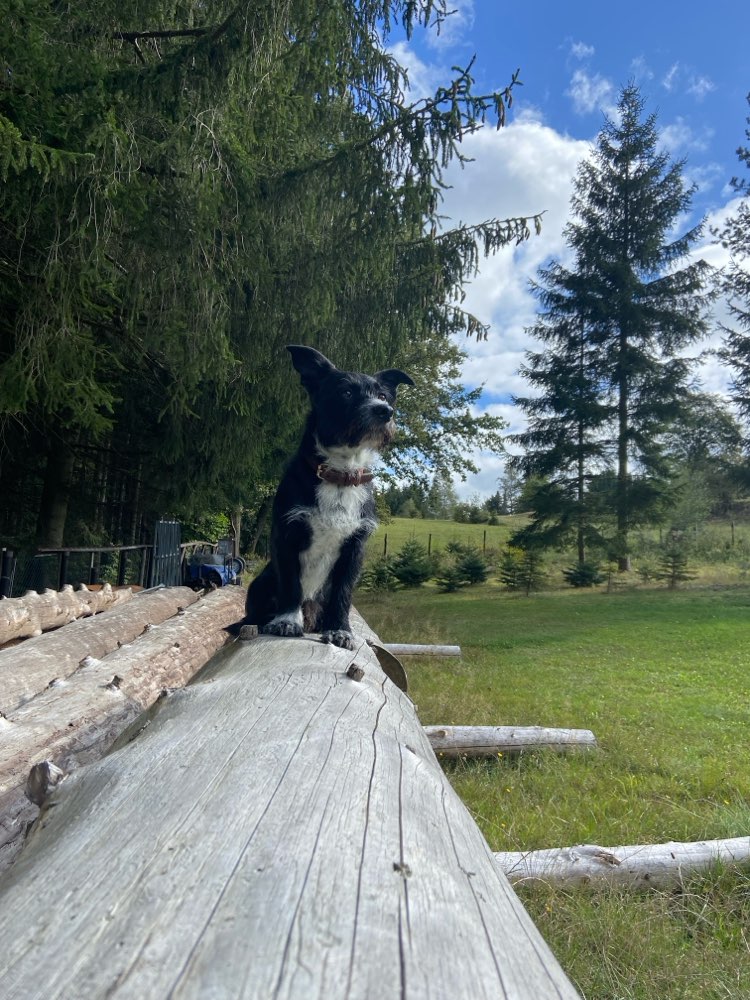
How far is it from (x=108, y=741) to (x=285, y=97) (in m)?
8.06

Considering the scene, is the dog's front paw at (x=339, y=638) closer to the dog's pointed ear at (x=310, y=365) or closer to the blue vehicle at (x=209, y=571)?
the dog's pointed ear at (x=310, y=365)

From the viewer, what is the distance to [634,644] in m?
12.6

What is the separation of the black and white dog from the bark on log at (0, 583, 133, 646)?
89.6 inches

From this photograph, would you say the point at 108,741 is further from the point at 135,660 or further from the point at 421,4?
the point at 421,4

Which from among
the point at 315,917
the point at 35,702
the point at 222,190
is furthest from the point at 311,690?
the point at 222,190

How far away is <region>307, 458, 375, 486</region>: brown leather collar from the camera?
3.68 metres

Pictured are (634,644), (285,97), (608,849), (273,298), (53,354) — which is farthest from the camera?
(634,644)

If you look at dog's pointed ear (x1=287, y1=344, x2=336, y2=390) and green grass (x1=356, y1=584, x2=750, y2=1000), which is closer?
green grass (x1=356, y1=584, x2=750, y2=1000)

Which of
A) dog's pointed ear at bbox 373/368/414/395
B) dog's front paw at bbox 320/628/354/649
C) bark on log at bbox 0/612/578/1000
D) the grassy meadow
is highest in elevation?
dog's pointed ear at bbox 373/368/414/395

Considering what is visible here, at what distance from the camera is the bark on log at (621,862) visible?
313 cm

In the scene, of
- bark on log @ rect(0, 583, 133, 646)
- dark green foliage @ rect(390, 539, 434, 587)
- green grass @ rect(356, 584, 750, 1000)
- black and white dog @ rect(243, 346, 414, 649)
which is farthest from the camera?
dark green foliage @ rect(390, 539, 434, 587)

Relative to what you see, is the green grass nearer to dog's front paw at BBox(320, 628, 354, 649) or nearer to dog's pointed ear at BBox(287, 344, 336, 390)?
dog's front paw at BBox(320, 628, 354, 649)

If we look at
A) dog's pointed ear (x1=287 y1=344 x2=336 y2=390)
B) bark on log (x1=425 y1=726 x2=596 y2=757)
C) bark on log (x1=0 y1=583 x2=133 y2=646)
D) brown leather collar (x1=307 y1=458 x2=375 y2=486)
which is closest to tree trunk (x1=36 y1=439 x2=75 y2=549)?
bark on log (x1=0 y1=583 x2=133 y2=646)

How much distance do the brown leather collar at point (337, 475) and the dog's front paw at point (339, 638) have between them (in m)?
0.84
